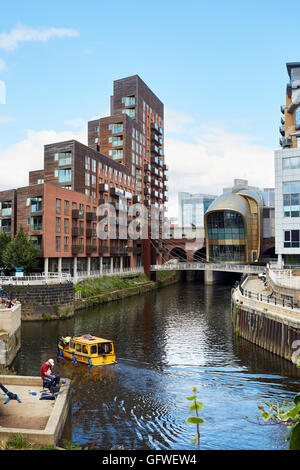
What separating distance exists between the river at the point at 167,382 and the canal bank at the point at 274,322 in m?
0.82

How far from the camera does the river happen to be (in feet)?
56.2

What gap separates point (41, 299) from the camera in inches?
1815

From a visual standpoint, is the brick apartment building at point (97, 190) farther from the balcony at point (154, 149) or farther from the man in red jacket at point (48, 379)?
the man in red jacket at point (48, 379)

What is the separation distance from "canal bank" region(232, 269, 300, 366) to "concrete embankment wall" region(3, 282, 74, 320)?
2005 centimetres

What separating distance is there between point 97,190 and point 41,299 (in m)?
35.0

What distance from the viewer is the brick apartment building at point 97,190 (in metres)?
59.9

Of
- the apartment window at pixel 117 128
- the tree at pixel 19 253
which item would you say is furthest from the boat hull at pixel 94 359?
the apartment window at pixel 117 128

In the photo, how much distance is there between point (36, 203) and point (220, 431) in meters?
47.4

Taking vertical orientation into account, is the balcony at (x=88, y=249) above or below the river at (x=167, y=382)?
above

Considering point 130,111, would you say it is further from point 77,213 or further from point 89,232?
point 77,213
